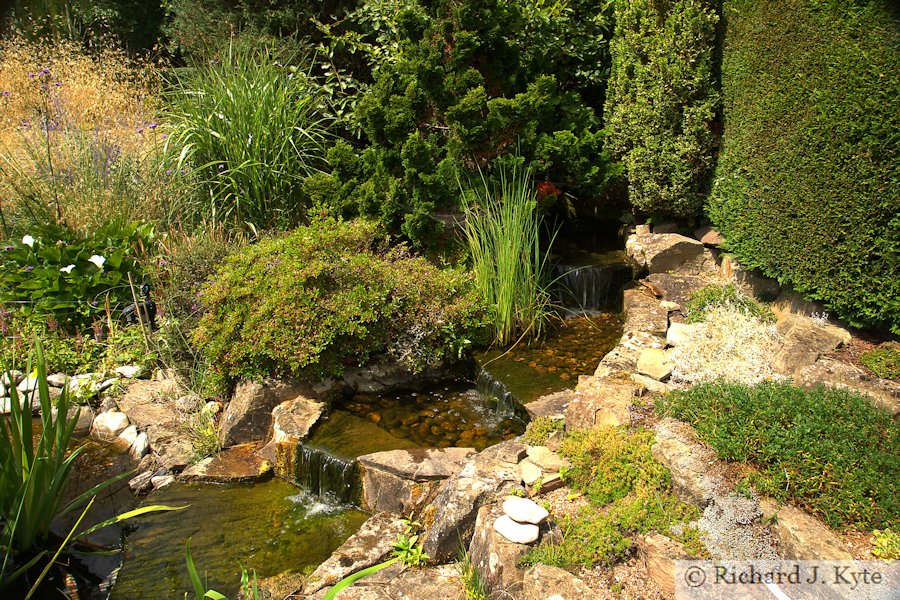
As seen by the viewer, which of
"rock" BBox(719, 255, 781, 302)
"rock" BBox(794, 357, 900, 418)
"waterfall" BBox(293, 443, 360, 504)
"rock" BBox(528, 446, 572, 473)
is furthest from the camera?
"rock" BBox(719, 255, 781, 302)

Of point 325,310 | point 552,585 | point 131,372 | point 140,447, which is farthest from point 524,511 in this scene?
point 131,372

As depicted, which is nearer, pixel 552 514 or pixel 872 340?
pixel 552 514

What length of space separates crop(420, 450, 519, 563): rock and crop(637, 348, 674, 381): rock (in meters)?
1.21

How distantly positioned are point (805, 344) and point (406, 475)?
2.59m

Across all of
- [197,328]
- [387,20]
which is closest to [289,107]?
[387,20]

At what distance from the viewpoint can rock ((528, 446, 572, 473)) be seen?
3.16 m

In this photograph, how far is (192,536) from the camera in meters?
3.62

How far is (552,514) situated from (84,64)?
9013mm

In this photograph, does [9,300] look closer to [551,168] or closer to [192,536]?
[192,536]

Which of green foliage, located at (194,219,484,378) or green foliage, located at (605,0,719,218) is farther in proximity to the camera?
green foliage, located at (605,0,719,218)

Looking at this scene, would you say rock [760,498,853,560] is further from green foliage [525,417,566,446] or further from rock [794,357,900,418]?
green foliage [525,417,566,446]

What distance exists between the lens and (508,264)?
5051mm

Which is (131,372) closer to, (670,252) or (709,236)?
(670,252)

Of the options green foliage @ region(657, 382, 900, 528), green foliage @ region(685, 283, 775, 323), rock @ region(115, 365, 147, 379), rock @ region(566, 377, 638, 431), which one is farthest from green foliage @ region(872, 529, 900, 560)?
rock @ region(115, 365, 147, 379)
